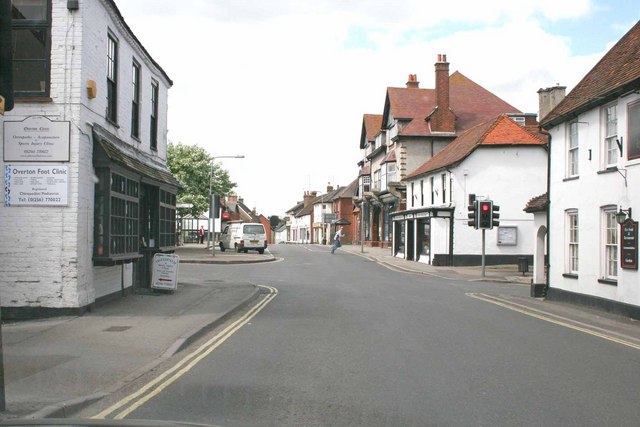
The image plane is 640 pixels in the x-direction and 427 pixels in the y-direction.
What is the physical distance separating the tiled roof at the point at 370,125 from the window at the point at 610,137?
4346 centimetres

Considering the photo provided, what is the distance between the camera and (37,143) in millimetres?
11422

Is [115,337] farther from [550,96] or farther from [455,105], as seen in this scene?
[455,105]

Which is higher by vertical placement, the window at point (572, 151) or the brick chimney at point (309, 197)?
the brick chimney at point (309, 197)

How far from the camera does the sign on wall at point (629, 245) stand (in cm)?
1441

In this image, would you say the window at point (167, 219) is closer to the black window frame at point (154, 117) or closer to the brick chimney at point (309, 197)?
the black window frame at point (154, 117)

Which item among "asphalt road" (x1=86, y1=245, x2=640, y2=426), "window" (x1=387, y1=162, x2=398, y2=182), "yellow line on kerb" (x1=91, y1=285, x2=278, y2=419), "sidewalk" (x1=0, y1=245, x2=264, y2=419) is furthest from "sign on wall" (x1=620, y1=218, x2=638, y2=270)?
"window" (x1=387, y1=162, x2=398, y2=182)

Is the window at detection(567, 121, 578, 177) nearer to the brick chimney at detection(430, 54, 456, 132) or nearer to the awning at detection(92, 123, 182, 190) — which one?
the awning at detection(92, 123, 182, 190)

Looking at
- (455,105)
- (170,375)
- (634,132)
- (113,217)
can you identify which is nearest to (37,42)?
(113,217)

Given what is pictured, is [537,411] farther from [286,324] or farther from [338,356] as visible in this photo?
[286,324]

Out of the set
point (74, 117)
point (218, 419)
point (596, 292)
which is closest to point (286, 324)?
point (74, 117)

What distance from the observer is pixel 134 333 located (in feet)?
34.3

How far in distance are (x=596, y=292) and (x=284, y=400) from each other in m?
12.6

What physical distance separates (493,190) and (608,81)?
1699 centimetres

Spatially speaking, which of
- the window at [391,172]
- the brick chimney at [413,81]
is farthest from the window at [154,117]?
the brick chimney at [413,81]
